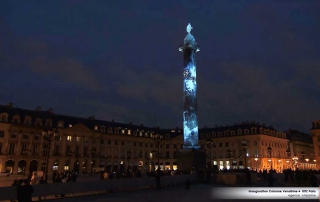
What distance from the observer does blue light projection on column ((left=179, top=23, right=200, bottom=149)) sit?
39.6 m

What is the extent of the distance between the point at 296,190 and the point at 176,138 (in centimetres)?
7625

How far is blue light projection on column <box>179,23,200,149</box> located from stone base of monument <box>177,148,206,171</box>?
2.63 feet

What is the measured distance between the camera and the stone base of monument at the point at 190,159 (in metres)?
38.4

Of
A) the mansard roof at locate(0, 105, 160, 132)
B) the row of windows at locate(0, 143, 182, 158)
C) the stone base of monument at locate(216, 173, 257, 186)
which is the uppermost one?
the mansard roof at locate(0, 105, 160, 132)

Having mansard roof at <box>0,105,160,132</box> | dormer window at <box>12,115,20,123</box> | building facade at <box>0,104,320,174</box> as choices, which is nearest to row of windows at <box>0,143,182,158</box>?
building facade at <box>0,104,320,174</box>

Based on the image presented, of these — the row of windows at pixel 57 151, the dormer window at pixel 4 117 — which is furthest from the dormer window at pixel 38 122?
the dormer window at pixel 4 117

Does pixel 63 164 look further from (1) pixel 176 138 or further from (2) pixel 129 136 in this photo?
(1) pixel 176 138

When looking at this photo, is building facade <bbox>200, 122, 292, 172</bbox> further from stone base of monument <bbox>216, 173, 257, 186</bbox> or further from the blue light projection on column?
stone base of monument <bbox>216, 173, 257, 186</bbox>

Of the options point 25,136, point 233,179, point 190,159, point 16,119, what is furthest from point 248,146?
point 16,119

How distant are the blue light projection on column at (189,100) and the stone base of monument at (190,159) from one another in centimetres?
80

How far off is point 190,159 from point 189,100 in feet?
26.8

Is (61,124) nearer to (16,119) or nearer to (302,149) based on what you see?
(16,119)

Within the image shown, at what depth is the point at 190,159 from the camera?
38438 mm

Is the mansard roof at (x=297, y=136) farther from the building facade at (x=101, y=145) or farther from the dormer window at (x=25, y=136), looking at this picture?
the dormer window at (x=25, y=136)
